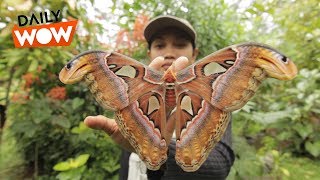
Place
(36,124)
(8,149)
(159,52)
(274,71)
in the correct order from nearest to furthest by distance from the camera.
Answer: (274,71) < (159,52) < (36,124) < (8,149)

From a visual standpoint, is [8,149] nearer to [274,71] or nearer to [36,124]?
[36,124]

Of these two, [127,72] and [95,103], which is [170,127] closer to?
[127,72]

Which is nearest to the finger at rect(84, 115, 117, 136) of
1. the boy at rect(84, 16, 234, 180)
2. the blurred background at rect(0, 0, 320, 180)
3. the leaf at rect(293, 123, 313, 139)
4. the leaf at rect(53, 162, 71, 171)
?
the boy at rect(84, 16, 234, 180)

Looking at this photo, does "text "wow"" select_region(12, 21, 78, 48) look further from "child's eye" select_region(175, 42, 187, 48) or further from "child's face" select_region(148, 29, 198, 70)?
"child's eye" select_region(175, 42, 187, 48)

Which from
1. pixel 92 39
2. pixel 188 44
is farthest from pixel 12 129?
pixel 188 44

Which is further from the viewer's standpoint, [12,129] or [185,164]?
[12,129]

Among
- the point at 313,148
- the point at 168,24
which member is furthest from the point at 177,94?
the point at 313,148

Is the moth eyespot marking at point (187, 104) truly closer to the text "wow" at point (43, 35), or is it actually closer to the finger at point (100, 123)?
the finger at point (100, 123)
